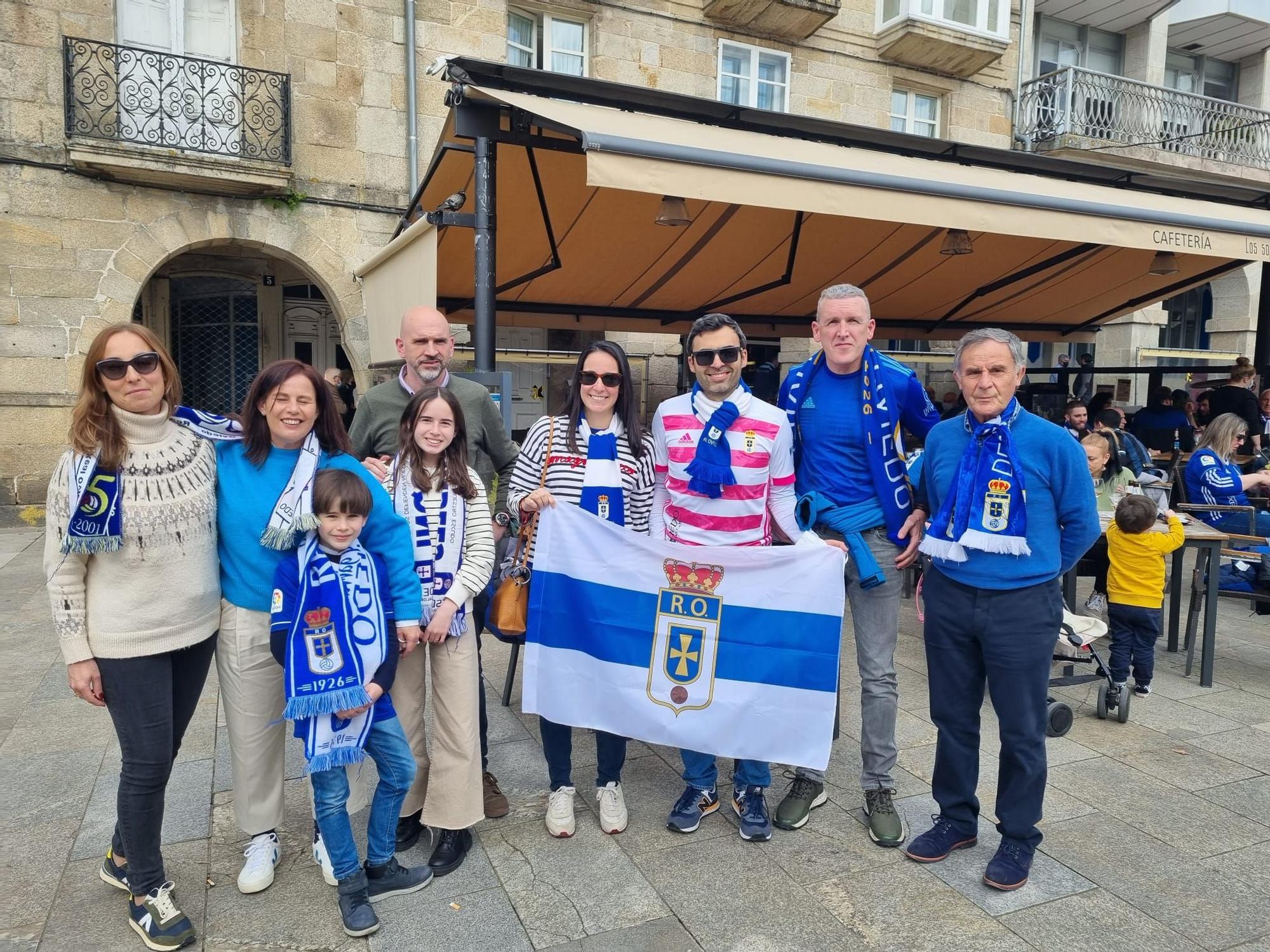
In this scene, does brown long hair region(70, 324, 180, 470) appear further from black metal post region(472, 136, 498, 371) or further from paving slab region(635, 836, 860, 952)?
black metal post region(472, 136, 498, 371)

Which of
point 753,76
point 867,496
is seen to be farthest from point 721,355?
point 753,76

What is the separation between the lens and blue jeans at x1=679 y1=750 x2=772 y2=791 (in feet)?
10.3

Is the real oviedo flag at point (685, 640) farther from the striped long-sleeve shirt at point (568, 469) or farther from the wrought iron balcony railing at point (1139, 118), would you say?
the wrought iron balcony railing at point (1139, 118)

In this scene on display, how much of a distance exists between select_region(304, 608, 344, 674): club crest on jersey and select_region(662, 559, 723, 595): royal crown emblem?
121 cm

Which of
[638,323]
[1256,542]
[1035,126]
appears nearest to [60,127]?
[638,323]

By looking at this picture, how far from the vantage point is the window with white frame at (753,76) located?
13258mm

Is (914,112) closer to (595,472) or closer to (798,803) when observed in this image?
(595,472)

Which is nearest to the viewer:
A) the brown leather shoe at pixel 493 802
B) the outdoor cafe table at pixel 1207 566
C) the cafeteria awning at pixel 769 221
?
the brown leather shoe at pixel 493 802

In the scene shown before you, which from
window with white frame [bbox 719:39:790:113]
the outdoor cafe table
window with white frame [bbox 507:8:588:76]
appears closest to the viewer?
the outdoor cafe table

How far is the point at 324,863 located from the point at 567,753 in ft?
2.92

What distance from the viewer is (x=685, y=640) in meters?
3.17

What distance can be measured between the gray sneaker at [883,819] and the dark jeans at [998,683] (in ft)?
0.61

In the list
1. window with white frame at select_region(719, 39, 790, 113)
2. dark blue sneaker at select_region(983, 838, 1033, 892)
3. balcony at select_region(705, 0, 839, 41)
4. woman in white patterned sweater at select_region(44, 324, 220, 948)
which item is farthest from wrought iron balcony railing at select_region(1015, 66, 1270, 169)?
woman in white patterned sweater at select_region(44, 324, 220, 948)

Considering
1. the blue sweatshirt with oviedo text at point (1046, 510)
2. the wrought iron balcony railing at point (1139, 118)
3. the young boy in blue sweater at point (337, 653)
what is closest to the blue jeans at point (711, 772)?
the blue sweatshirt with oviedo text at point (1046, 510)
